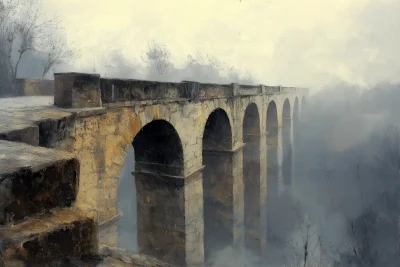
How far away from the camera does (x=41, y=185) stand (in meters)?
1.68

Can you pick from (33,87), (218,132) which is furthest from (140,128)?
(33,87)

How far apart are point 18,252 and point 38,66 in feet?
101

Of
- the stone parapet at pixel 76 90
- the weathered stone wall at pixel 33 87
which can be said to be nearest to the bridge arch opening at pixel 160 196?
the stone parapet at pixel 76 90

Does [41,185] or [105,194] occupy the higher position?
[41,185]

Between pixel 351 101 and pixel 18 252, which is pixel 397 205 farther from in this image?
pixel 351 101

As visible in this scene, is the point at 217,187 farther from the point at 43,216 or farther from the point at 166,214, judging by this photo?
the point at 43,216

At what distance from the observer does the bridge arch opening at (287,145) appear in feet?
84.8

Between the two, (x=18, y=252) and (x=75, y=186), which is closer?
(x=18, y=252)

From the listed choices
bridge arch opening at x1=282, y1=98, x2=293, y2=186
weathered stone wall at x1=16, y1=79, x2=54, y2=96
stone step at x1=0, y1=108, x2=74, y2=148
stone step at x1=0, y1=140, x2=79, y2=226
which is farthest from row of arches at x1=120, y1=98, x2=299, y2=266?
weathered stone wall at x1=16, y1=79, x2=54, y2=96

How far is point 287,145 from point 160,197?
1923 cm

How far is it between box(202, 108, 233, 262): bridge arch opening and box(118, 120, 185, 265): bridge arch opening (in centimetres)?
371

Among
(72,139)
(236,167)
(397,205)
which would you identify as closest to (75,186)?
(72,139)

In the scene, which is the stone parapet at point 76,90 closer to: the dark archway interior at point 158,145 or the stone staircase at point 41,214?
the dark archway interior at point 158,145

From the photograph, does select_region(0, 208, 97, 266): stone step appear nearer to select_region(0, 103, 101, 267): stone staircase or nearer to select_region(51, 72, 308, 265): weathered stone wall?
select_region(0, 103, 101, 267): stone staircase
